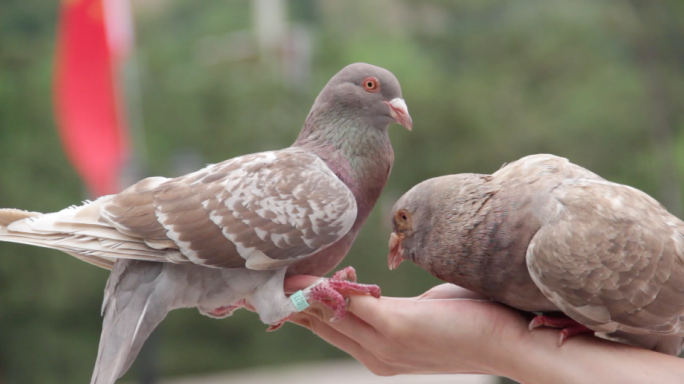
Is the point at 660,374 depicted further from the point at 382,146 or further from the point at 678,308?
the point at 382,146

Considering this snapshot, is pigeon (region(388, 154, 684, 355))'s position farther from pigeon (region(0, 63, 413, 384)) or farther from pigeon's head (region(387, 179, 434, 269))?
pigeon (region(0, 63, 413, 384))

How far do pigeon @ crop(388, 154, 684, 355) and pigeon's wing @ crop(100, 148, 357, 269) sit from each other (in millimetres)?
377

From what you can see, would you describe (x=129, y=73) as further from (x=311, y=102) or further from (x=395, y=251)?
(x=395, y=251)

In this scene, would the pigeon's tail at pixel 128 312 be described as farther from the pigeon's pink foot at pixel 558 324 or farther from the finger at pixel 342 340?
the pigeon's pink foot at pixel 558 324

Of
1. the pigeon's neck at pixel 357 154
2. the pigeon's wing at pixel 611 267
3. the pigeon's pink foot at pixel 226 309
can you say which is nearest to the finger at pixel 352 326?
the pigeon's pink foot at pixel 226 309

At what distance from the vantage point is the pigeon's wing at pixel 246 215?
2368 millimetres

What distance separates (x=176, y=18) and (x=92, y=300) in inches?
141

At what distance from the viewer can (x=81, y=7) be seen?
743 centimetres

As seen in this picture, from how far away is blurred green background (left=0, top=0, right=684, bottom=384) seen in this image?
735 cm

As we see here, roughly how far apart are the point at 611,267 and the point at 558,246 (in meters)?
0.20

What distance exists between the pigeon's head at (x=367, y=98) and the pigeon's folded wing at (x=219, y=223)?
1.23 ft

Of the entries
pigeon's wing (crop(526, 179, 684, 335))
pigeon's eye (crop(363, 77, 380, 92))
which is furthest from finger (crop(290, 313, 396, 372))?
pigeon's eye (crop(363, 77, 380, 92))

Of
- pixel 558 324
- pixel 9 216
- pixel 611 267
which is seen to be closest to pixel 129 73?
pixel 9 216

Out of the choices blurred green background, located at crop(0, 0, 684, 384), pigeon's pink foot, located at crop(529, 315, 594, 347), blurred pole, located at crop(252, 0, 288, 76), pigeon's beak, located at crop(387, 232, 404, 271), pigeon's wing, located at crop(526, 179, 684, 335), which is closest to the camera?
pigeon's wing, located at crop(526, 179, 684, 335)
